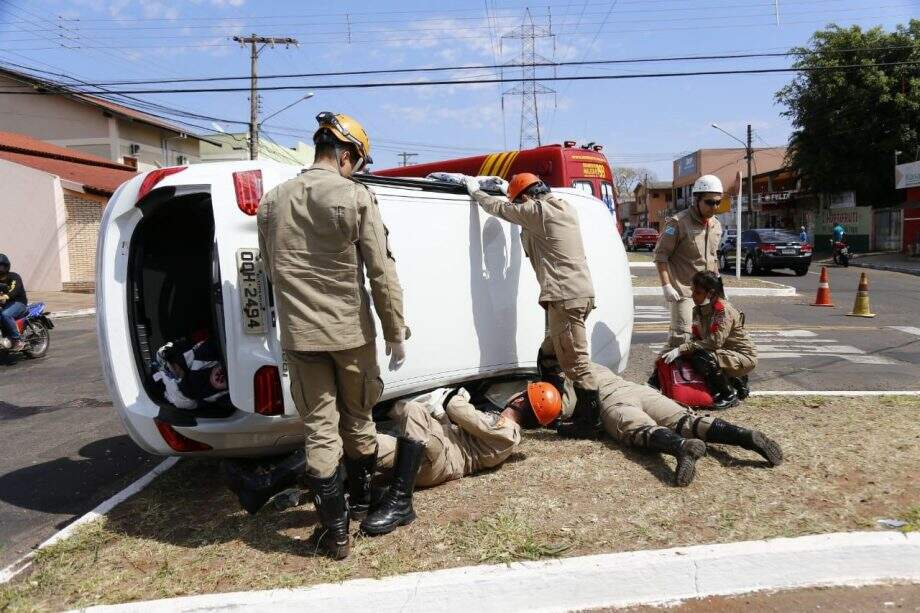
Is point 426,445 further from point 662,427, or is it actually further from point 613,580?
point 662,427

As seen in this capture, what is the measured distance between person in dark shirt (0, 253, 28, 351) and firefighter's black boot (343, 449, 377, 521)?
8.21 meters

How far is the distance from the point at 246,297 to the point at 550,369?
7.85 ft

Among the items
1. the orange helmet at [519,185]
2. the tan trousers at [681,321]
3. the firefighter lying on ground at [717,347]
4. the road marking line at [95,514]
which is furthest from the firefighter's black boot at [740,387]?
the road marking line at [95,514]

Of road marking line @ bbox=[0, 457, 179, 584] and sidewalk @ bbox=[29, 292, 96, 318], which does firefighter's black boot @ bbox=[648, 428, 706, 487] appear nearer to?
road marking line @ bbox=[0, 457, 179, 584]

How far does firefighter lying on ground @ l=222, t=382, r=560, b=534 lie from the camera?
349 centimetres

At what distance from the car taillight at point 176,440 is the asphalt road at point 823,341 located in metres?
5.00

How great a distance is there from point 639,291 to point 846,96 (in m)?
23.0

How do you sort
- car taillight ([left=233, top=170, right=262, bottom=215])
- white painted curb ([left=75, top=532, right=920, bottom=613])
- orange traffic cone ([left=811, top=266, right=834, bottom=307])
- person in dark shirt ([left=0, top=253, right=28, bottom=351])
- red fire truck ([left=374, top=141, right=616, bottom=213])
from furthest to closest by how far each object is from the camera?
orange traffic cone ([left=811, top=266, right=834, bottom=307]), red fire truck ([left=374, top=141, right=616, bottom=213]), person in dark shirt ([left=0, top=253, right=28, bottom=351]), car taillight ([left=233, top=170, right=262, bottom=215]), white painted curb ([left=75, top=532, right=920, bottom=613])

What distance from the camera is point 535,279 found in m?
5.03

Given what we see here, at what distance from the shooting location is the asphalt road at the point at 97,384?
443 cm

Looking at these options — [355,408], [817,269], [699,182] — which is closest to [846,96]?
[817,269]

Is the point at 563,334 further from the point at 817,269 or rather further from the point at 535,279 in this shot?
the point at 817,269

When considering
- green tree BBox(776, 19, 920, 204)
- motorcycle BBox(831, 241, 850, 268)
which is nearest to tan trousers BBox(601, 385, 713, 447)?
motorcycle BBox(831, 241, 850, 268)

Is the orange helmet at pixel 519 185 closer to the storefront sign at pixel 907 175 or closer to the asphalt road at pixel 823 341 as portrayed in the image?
the asphalt road at pixel 823 341
